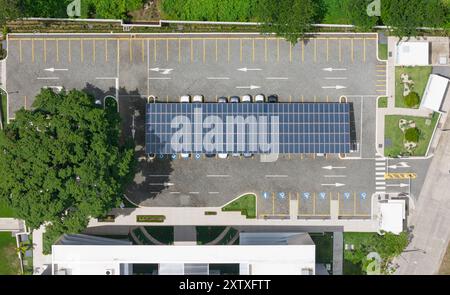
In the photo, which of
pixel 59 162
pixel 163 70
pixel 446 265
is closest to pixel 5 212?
pixel 59 162

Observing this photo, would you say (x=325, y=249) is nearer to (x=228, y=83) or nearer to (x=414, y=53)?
(x=228, y=83)

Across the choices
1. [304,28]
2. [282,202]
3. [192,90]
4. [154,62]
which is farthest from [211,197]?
[304,28]

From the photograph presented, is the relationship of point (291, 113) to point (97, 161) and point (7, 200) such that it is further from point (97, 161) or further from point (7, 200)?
point (7, 200)

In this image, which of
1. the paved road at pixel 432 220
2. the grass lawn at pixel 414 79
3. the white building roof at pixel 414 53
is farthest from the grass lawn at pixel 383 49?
the paved road at pixel 432 220

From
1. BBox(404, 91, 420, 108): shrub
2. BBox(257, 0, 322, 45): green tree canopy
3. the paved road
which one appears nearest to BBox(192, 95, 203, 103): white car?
BBox(257, 0, 322, 45): green tree canopy

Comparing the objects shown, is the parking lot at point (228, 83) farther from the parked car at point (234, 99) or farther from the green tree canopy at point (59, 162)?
the green tree canopy at point (59, 162)

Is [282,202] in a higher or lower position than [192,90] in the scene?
lower

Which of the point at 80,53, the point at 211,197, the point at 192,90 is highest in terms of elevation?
the point at 80,53
